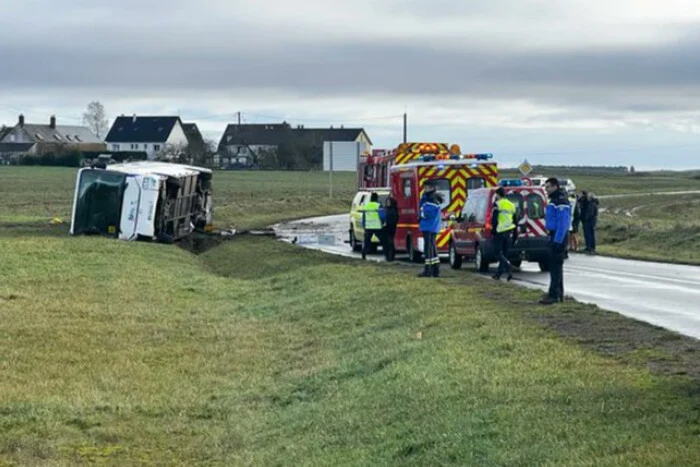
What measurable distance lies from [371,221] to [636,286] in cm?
1065

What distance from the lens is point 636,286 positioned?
2308cm

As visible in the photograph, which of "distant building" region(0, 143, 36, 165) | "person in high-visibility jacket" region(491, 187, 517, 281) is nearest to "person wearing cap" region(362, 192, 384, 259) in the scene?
"person in high-visibility jacket" region(491, 187, 517, 281)

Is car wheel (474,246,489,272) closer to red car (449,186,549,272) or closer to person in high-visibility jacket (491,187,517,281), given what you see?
red car (449,186,549,272)

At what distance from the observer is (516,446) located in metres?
8.90

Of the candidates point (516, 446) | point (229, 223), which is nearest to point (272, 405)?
point (516, 446)

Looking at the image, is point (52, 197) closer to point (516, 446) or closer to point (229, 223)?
point (229, 223)

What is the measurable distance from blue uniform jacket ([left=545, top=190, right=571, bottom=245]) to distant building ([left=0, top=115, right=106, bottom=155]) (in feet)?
488

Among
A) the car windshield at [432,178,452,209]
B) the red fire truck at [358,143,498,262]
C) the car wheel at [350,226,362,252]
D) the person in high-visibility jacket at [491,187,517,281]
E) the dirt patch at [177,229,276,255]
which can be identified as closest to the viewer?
the person in high-visibility jacket at [491,187,517,281]

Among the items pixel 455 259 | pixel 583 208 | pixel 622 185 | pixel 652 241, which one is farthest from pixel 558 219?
pixel 622 185

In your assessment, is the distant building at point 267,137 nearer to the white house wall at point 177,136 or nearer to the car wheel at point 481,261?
the white house wall at point 177,136

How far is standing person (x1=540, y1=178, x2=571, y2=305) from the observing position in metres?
18.2

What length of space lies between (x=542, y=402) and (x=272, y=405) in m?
4.03

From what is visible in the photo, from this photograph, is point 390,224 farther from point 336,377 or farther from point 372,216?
point 336,377

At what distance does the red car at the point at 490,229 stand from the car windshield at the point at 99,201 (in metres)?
14.3
